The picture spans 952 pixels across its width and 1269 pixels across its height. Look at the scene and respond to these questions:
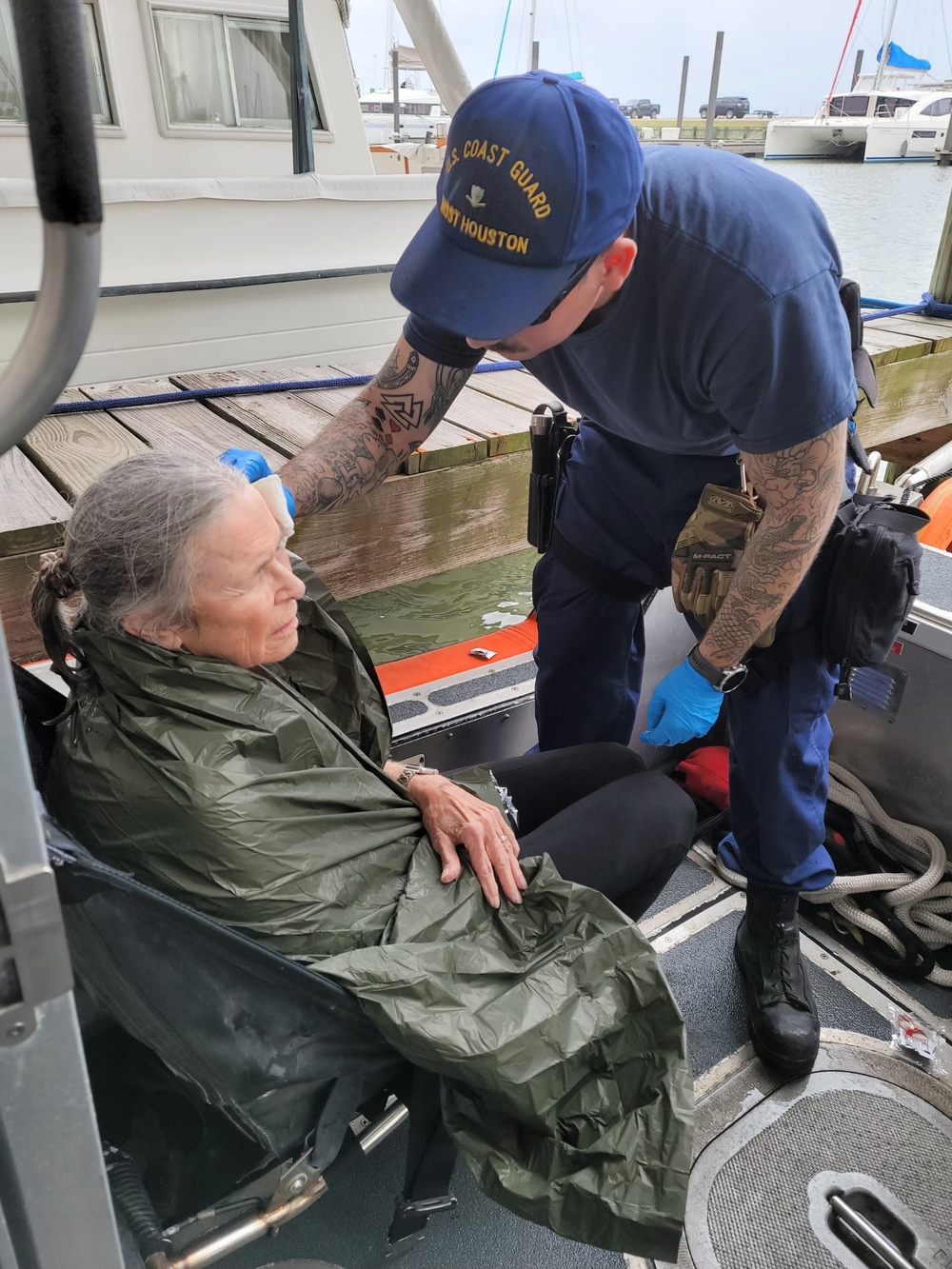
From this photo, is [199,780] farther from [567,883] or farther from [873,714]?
[873,714]

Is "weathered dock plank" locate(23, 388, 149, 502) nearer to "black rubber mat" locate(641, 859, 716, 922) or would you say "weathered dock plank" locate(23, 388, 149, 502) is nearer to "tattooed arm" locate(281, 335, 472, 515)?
"tattooed arm" locate(281, 335, 472, 515)

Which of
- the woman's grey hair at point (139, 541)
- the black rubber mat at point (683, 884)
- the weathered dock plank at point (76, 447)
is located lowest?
the black rubber mat at point (683, 884)

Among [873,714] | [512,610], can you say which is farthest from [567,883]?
[512,610]

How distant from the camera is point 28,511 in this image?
190cm

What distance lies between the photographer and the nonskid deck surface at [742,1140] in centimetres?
144

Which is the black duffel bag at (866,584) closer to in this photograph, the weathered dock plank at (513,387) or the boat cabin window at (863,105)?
the weathered dock plank at (513,387)

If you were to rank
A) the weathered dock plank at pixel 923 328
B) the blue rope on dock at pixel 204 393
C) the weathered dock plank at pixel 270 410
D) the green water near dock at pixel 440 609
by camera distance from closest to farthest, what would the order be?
the weathered dock plank at pixel 270 410
the blue rope on dock at pixel 204 393
the weathered dock plank at pixel 923 328
the green water near dock at pixel 440 609

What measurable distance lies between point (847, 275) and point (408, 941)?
415 cm

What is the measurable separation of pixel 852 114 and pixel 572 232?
34608 millimetres

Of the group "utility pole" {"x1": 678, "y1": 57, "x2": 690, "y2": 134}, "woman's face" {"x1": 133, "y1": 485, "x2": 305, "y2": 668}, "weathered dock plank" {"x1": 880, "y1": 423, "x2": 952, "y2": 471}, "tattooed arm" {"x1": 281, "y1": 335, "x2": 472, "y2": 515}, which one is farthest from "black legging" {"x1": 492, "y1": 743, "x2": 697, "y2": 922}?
"utility pole" {"x1": 678, "y1": 57, "x2": 690, "y2": 134}

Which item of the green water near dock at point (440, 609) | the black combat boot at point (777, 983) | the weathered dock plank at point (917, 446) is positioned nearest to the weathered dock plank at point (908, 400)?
the weathered dock plank at point (917, 446)

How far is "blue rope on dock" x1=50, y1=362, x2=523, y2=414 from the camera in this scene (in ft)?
8.32

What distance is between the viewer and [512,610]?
5246mm

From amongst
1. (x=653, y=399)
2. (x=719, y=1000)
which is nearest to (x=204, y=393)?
(x=653, y=399)
